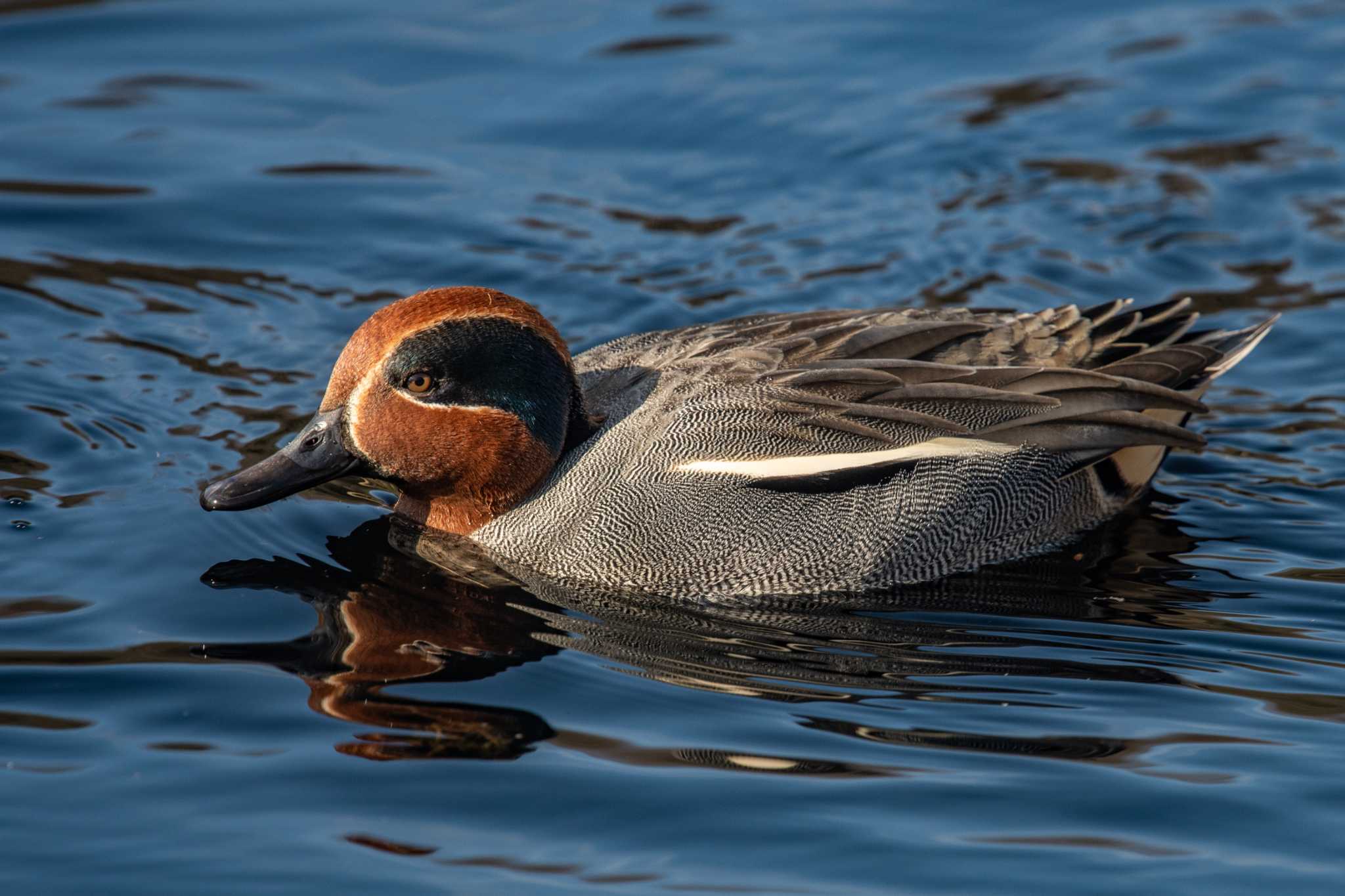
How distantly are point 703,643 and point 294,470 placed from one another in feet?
6.20

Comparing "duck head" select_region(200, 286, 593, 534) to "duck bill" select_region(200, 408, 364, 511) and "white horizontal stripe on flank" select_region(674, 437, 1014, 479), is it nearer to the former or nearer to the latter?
"duck bill" select_region(200, 408, 364, 511)

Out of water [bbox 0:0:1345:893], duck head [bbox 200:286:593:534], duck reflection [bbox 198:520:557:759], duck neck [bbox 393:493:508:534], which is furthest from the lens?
duck neck [bbox 393:493:508:534]

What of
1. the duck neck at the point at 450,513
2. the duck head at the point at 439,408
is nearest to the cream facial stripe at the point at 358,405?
the duck head at the point at 439,408

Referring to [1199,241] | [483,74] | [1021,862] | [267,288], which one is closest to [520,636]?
[1021,862]

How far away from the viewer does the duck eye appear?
707cm

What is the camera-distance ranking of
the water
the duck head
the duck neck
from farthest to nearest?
the duck neck, the duck head, the water

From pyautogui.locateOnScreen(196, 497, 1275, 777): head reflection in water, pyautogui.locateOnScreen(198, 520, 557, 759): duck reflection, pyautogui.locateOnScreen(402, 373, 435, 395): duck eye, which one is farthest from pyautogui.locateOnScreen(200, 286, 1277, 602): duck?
pyautogui.locateOnScreen(198, 520, 557, 759): duck reflection

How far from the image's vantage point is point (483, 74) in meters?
12.9

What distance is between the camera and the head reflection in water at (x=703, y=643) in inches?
233

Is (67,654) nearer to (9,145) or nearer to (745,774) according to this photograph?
(745,774)

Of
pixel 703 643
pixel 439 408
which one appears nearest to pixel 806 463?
pixel 703 643

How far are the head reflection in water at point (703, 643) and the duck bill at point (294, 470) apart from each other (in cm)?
31

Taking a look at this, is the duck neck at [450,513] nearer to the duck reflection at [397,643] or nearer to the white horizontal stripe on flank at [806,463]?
the duck reflection at [397,643]

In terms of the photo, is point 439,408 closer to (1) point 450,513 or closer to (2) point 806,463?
(1) point 450,513
